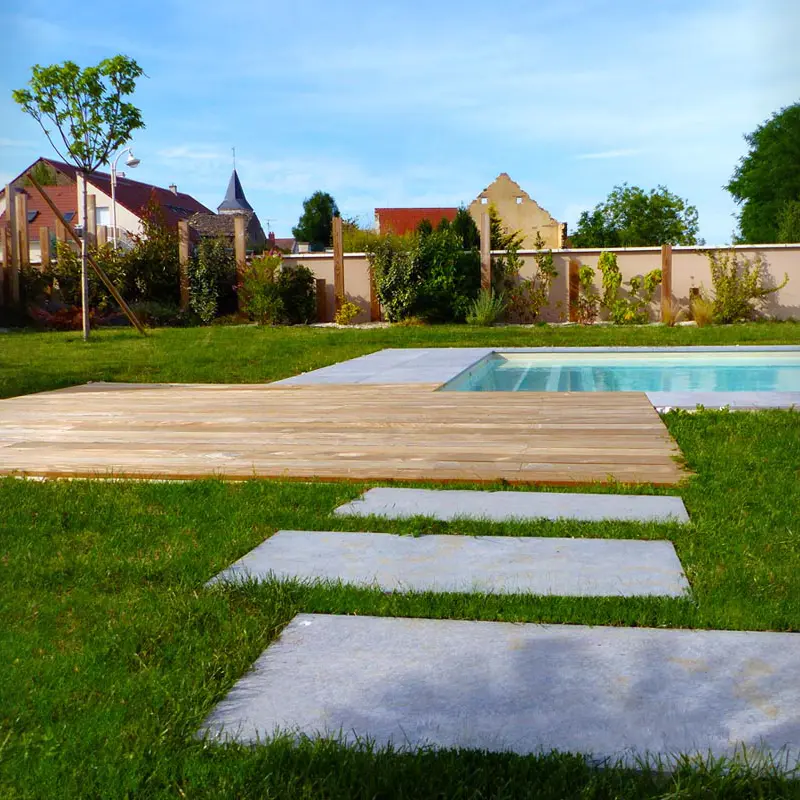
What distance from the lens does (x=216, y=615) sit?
87.2 inches

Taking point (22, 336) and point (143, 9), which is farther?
point (22, 336)

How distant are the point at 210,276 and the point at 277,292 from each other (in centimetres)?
163

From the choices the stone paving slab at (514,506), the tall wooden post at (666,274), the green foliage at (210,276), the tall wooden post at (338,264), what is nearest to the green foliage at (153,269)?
the green foliage at (210,276)

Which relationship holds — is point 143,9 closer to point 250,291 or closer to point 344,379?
point 344,379

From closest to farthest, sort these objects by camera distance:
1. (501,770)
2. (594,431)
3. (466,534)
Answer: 1. (501,770)
2. (466,534)
3. (594,431)

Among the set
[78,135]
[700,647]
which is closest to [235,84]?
[78,135]

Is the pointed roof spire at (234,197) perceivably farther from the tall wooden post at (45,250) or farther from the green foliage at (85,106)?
the green foliage at (85,106)

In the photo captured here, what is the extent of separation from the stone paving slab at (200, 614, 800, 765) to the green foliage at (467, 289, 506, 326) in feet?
47.4

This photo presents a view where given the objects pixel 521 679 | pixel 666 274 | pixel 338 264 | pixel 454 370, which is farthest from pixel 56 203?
pixel 521 679

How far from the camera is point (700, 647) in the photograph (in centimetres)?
199

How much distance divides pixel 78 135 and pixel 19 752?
13818 mm

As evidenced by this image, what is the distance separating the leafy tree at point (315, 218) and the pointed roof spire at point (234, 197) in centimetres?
602

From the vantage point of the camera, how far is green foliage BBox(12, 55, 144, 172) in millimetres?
13383

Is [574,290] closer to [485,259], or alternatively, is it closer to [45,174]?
[485,259]
